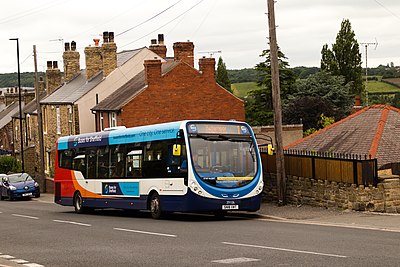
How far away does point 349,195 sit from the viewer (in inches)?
959

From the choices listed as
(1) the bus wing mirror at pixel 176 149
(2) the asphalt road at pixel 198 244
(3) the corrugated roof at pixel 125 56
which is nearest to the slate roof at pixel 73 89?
(3) the corrugated roof at pixel 125 56

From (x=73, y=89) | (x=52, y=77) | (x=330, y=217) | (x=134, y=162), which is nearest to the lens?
(x=330, y=217)

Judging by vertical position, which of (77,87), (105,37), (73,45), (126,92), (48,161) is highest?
(73,45)

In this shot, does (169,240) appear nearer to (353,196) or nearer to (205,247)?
(205,247)

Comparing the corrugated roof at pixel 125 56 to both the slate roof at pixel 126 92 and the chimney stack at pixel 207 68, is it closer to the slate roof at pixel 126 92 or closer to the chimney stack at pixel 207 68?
the slate roof at pixel 126 92

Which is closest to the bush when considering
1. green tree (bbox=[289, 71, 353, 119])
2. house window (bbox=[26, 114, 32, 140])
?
house window (bbox=[26, 114, 32, 140])

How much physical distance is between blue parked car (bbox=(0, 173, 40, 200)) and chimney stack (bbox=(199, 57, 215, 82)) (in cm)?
1296

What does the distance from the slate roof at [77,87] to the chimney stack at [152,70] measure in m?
7.39

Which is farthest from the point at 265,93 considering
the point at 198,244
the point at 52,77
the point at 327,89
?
the point at 198,244

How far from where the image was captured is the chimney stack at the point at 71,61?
68188mm

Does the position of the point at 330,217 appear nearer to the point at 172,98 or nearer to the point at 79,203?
the point at 79,203

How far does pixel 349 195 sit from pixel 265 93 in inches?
2404

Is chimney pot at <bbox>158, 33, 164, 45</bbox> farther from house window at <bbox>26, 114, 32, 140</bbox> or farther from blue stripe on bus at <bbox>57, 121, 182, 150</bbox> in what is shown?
blue stripe on bus at <bbox>57, 121, 182, 150</bbox>

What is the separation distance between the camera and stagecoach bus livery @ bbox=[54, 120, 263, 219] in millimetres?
23578
